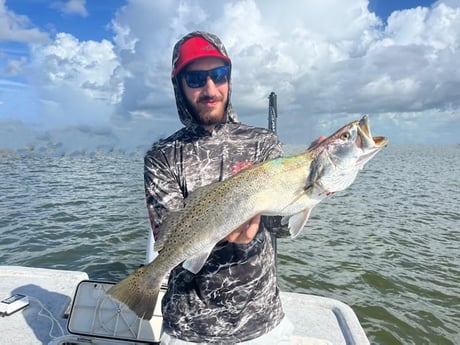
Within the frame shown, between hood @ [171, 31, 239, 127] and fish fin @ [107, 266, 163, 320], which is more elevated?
hood @ [171, 31, 239, 127]

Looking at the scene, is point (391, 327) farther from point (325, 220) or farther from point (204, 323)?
point (325, 220)

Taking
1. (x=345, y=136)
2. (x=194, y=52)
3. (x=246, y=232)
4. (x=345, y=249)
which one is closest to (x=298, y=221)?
(x=246, y=232)

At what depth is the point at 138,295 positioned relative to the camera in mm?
3199

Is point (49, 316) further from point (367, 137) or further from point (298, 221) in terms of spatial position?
point (367, 137)

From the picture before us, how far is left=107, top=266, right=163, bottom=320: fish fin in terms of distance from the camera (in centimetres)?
319

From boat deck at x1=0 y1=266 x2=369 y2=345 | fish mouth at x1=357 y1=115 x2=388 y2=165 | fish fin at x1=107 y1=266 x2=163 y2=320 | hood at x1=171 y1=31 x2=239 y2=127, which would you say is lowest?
boat deck at x1=0 y1=266 x2=369 y2=345

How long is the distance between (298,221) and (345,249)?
12342mm

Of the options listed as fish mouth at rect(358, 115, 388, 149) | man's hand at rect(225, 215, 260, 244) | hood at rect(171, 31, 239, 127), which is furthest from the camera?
hood at rect(171, 31, 239, 127)

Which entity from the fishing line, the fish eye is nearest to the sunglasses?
the fish eye

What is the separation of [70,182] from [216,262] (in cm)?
3140

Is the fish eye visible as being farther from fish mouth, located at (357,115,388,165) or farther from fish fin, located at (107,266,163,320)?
fish fin, located at (107,266,163,320)

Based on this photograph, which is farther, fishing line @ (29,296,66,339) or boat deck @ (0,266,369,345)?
fishing line @ (29,296,66,339)

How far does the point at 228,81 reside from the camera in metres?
4.03

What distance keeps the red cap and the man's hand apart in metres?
1.75
